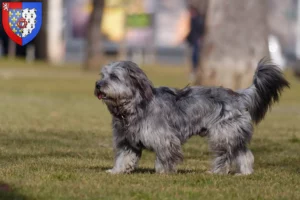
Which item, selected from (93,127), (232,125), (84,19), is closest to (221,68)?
(93,127)

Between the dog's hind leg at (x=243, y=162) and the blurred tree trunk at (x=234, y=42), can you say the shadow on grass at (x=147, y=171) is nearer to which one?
the dog's hind leg at (x=243, y=162)

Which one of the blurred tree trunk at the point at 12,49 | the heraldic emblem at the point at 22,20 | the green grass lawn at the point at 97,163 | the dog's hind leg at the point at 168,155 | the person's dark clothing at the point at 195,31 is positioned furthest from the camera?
the blurred tree trunk at the point at 12,49

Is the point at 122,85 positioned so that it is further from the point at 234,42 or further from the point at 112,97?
the point at 234,42

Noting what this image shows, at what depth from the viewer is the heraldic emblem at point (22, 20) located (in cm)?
1082

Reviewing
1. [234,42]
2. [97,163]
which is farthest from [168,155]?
[234,42]

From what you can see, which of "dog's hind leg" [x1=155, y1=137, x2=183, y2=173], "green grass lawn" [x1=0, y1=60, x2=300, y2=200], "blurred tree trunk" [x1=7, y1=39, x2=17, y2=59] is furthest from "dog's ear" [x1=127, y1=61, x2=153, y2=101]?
"blurred tree trunk" [x1=7, y1=39, x2=17, y2=59]

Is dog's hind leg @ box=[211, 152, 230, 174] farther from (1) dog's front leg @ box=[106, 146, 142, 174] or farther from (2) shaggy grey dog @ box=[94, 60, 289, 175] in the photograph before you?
(1) dog's front leg @ box=[106, 146, 142, 174]

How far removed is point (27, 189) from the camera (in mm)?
8234

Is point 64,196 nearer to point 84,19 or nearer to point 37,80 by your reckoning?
point 37,80

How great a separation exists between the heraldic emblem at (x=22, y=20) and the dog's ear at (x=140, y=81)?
5.85 ft

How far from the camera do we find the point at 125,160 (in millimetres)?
9586

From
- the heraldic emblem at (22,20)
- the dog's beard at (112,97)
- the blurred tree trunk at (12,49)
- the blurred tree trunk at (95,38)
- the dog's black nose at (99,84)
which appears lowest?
the blurred tree trunk at (12,49)

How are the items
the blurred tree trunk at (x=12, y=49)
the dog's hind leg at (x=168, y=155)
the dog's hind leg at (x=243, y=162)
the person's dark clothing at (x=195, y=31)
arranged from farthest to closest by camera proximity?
the blurred tree trunk at (x=12, y=49)
the person's dark clothing at (x=195, y=31)
the dog's hind leg at (x=243, y=162)
the dog's hind leg at (x=168, y=155)

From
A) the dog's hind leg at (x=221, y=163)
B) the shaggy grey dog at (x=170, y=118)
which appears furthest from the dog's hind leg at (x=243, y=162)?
the dog's hind leg at (x=221, y=163)
